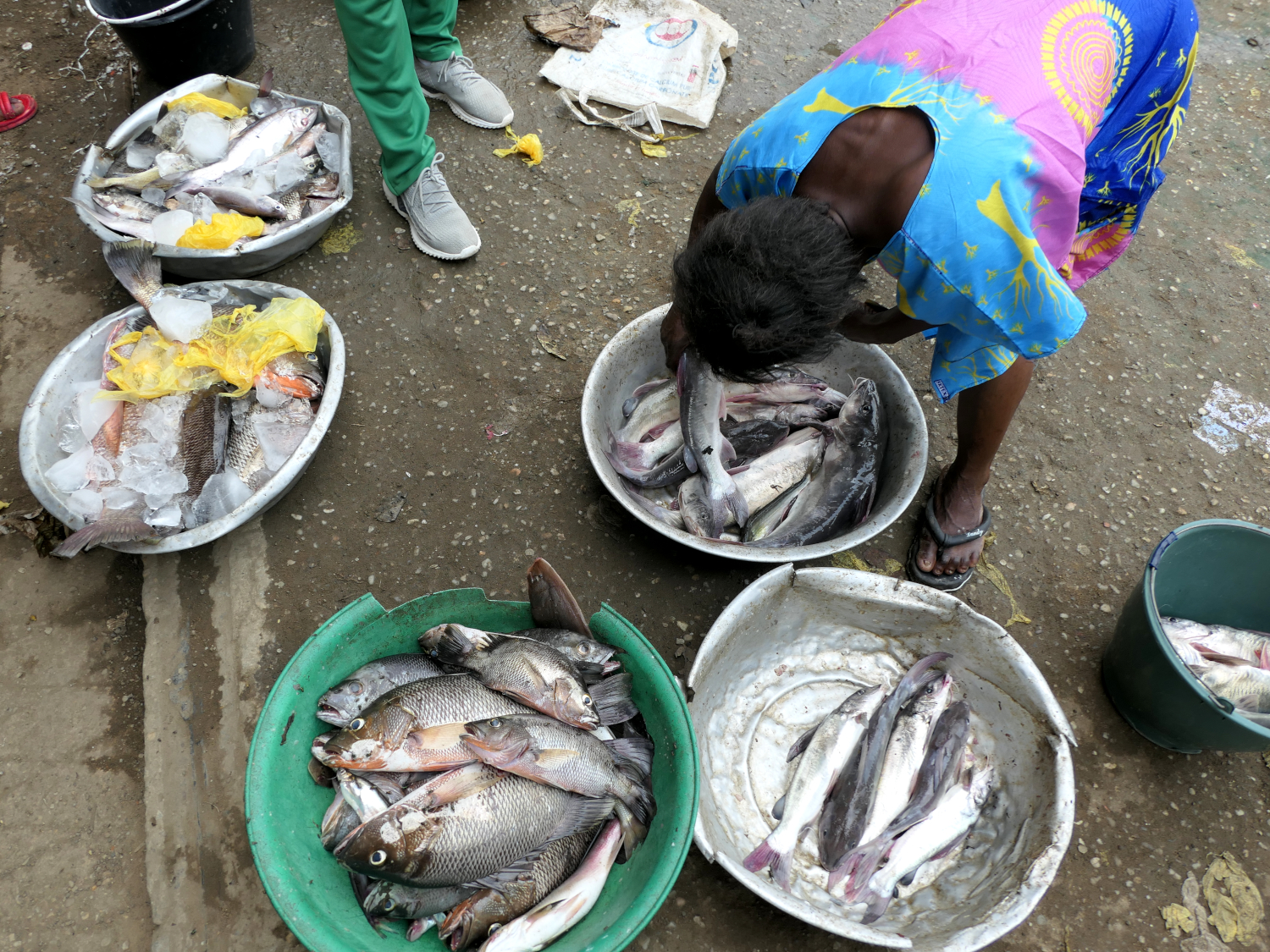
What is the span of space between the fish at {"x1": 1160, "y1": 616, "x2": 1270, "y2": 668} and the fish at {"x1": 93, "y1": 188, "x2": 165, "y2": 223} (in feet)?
13.0

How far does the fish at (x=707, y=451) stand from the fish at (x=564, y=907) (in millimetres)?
993

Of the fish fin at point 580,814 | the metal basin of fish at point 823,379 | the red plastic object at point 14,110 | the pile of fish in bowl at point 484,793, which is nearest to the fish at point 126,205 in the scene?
the red plastic object at point 14,110

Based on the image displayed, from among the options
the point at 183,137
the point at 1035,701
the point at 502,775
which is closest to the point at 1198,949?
the point at 1035,701

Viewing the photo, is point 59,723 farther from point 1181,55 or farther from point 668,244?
point 1181,55

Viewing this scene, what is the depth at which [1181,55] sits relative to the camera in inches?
75.0

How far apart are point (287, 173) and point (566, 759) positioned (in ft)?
9.12

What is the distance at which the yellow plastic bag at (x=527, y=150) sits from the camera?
368 centimetres

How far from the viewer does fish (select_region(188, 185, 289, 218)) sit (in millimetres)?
2990

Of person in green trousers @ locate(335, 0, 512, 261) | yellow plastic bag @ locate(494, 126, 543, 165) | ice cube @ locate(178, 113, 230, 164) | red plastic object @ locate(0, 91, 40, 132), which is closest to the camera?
person in green trousers @ locate(335, 0, 512, 261)

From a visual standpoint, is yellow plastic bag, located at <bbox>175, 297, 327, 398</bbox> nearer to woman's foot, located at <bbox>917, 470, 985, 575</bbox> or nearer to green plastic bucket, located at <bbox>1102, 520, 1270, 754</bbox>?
woman's foot, located at <bbox>917, 470, 985, 575</bbox>

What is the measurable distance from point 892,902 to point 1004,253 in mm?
1654

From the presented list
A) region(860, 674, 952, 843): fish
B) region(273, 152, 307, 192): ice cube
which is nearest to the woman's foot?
region(860, 674, 952, 843): fish

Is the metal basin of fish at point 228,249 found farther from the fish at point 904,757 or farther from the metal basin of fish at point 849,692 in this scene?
the fish at point 904,757

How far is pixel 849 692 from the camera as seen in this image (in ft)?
7.59
